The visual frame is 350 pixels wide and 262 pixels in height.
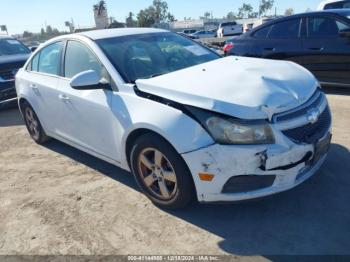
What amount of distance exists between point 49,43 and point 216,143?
3.13m

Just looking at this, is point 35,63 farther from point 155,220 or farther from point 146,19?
point 146,19

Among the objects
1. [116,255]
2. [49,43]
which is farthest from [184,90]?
[49,43]

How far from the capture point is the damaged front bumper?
2.89m

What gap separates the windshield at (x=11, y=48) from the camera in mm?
9492

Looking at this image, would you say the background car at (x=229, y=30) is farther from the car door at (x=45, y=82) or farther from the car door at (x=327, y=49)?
the car door at (x=45, y=82)

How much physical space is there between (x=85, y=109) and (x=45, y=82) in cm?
107

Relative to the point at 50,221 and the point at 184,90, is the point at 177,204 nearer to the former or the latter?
the point at 184,90

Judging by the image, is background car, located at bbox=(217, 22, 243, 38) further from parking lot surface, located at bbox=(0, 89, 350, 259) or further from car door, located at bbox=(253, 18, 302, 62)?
parking lot surface, located at bbox=(0, 89, 350, 259)

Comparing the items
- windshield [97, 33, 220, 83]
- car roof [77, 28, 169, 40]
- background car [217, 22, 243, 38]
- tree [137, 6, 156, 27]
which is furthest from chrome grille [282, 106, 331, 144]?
tree [137, 6, 156, 27]

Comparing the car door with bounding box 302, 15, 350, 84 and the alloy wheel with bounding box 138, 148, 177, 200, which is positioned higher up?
the car door with bounding box 302, 15, 350, 84

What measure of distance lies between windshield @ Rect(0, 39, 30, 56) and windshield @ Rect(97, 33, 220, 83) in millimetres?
6271

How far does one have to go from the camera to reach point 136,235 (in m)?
3.27

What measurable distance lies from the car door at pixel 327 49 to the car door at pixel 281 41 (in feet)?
0.63

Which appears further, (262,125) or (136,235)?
(136,235)
